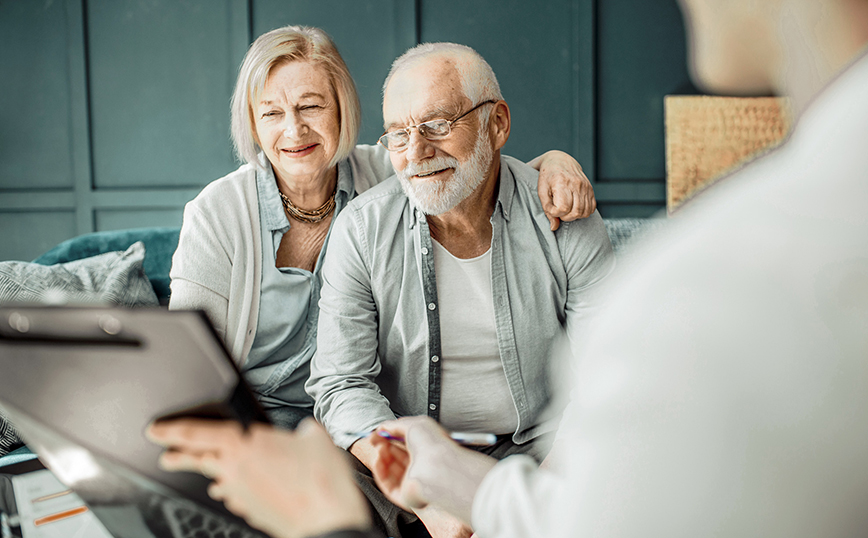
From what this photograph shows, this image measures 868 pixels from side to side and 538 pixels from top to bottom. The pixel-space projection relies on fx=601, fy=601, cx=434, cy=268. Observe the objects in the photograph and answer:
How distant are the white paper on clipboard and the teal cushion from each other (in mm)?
1419

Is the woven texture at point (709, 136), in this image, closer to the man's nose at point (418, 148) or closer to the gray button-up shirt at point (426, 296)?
the gray button-up shirt at point (426, 296)

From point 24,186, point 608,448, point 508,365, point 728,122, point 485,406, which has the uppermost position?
point 728,122

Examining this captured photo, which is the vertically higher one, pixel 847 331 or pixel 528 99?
pixel 528 99

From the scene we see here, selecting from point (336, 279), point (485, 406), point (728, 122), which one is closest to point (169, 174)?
point (336, 279)

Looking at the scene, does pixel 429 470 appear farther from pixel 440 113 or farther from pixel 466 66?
pixel 466 66

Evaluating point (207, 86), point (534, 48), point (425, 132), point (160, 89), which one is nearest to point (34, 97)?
point (160, 89)

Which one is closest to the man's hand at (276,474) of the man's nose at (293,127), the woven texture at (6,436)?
the man's nose at (293,127)

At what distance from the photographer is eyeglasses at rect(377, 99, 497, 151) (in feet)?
4.96

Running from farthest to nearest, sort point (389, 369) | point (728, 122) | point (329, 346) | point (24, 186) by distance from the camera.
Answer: point (24, 186) < point (728, 122) < point (389, 369) < point (329, 346)

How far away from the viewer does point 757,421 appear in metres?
0.39

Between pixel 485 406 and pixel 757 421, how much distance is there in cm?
118

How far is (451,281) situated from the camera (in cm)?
157

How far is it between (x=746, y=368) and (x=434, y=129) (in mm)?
1230

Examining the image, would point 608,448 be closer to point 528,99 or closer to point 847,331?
point 847,331
